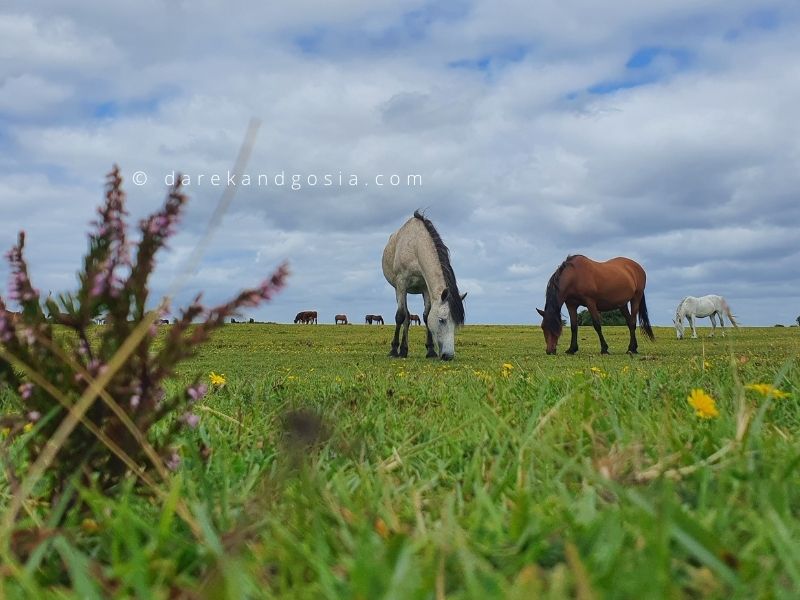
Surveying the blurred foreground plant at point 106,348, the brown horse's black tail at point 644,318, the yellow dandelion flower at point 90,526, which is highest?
the brown horse's black tail at point 644,318

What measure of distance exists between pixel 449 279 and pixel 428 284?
56 cm

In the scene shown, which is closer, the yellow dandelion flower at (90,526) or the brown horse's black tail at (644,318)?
the yellow dandelion flower at (90,526)

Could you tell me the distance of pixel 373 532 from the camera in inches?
52.9

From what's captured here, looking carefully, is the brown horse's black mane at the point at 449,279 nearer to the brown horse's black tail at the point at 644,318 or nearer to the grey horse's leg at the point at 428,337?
the grey horse's leg at the point at 428,337

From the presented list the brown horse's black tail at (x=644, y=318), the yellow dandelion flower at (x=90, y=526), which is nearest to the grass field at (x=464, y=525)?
the yellow dandelion flower at (x=90, y=526)

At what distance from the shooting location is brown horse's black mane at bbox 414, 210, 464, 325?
1388cm

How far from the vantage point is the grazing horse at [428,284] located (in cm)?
1358

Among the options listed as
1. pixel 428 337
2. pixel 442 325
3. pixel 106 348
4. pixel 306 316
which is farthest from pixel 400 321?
pixel 306 316

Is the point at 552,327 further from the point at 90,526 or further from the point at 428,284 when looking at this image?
the point at 90,526

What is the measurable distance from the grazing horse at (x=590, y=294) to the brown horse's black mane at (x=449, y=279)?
239 cm

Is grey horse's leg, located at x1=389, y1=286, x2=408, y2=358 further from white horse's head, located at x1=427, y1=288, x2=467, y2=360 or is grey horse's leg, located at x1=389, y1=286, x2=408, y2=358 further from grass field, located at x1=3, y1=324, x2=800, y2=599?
grass field, located at x1=3, y1=324, x2=800, y2=599

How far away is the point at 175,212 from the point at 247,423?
177 cm

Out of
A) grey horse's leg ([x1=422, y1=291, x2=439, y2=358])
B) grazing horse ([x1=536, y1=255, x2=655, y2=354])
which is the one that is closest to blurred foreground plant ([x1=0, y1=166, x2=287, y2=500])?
grey horse's leg ([x1=422, y1=291, x2=439, y2=358])

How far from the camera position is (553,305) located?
15.8m
